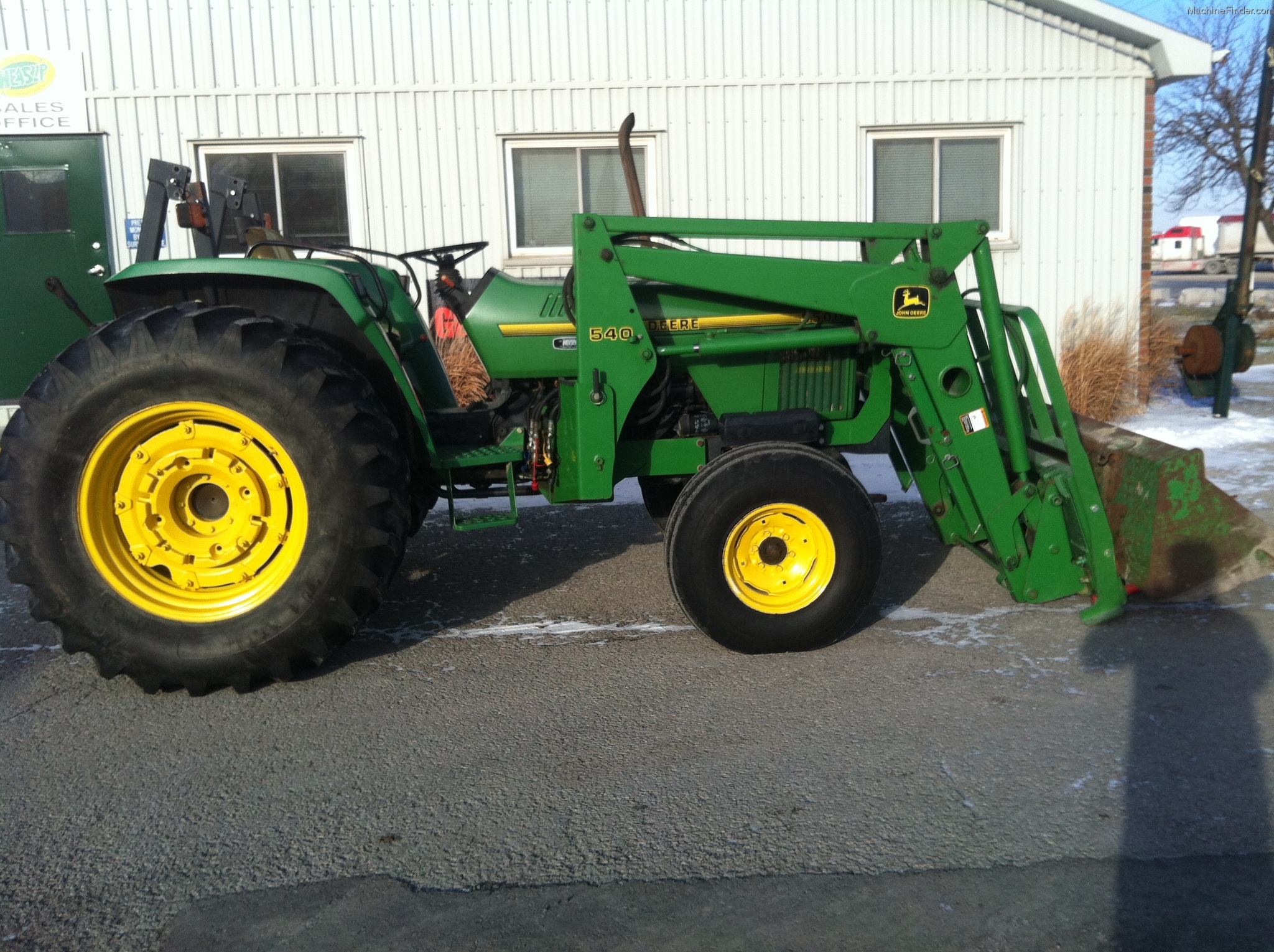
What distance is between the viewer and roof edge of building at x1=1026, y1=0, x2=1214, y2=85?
9234 mm

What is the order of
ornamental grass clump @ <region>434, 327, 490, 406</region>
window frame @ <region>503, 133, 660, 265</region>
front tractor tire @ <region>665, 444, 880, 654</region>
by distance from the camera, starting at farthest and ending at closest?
window frame @ <region>503, 133, 660, 265</region>, ornamental grass clump @ <region>434, 327, 490, 406</region>, front tractor tire @ <region>665, 444, 880, 654</region>

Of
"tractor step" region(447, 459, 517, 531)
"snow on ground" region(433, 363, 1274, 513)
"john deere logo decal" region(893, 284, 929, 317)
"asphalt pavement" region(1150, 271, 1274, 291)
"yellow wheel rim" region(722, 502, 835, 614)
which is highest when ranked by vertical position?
"john deere logo decal" region(893, 284, 929, 317)

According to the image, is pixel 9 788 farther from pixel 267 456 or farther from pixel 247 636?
pixel 267 456

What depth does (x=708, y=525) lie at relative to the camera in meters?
4.08

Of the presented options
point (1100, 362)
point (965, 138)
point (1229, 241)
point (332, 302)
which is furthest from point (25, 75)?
point (1229, 241)

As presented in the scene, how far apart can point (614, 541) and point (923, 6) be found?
6.00 meters

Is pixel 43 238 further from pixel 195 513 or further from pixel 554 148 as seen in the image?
pixel 195 513

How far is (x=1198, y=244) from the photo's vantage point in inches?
1837

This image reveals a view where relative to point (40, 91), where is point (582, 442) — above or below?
below

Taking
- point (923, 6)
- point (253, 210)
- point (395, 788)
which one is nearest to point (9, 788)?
point (395, 788)

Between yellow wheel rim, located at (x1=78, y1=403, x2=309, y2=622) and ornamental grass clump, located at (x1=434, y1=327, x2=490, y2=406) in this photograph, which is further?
ornamental grass clump, located at (x1=434, y1=327, x2=490, y2=406)

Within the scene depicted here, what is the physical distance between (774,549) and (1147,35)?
7317mm

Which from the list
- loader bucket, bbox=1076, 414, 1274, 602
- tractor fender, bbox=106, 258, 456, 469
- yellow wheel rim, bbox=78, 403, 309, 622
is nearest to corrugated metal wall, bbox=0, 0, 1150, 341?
tractor fender, bbox=106, 258, 456, 469

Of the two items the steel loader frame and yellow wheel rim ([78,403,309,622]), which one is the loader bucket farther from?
yellow wheel rim ([78,403,309,622])
